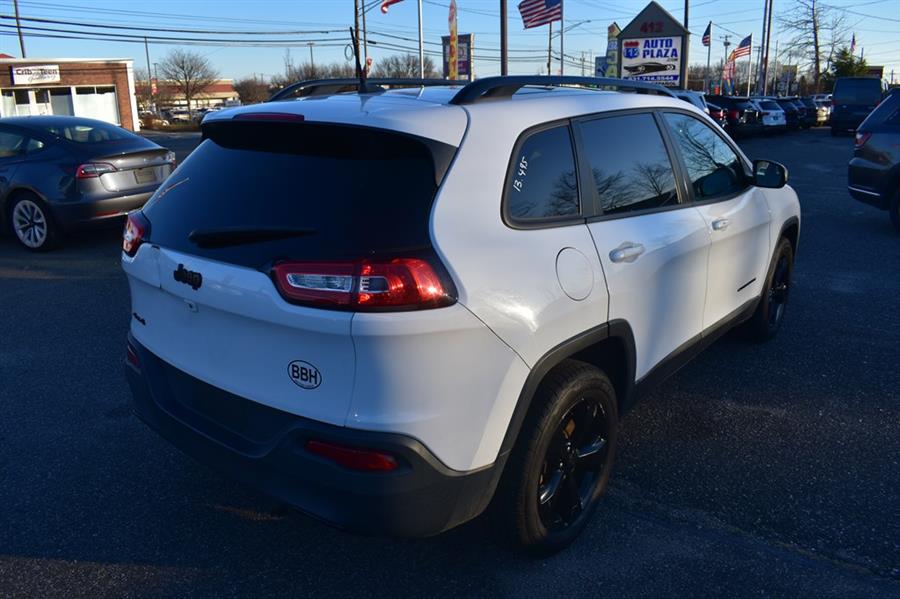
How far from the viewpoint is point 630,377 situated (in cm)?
328

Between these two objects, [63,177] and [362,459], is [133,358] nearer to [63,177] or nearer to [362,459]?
[362,459]

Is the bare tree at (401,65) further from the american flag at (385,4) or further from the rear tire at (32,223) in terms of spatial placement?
the rear tire at (32,223)

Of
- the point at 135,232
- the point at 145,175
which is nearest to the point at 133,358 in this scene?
the point at 135,232

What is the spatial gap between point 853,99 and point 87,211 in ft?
95.1

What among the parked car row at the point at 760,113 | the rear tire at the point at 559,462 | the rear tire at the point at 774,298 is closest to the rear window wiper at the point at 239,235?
the rear tire at the point at 559,462

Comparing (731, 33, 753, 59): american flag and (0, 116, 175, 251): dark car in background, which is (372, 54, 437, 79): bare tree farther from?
(0, 116, 175, 251): dark car in background

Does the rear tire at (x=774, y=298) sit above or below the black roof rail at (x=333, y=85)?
below

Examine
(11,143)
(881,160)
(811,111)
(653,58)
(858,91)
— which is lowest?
(811,111)

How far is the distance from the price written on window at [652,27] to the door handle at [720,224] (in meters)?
19.9

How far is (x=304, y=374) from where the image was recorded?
2402 mm

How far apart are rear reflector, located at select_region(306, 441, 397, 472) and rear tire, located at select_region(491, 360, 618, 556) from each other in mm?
532

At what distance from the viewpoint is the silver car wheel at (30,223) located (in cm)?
853

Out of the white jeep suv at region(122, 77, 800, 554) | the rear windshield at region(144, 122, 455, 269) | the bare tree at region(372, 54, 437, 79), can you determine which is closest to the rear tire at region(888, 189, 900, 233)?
the white jeep suv at region(122, 77, 800, 554)

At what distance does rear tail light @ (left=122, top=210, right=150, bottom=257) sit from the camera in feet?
10.0
